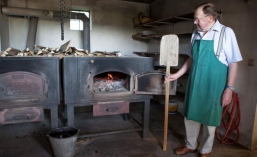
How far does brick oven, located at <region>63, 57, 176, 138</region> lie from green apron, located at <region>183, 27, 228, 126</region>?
0.34 meters

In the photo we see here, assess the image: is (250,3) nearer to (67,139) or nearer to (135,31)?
(67,139)

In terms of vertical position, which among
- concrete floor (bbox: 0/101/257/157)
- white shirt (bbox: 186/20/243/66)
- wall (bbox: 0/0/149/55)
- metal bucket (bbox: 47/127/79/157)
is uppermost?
wall (bbox: 0/0/149/55)

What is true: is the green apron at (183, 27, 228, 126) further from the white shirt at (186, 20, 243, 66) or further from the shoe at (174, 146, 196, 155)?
the shoe at (174, 146, 196, 155)

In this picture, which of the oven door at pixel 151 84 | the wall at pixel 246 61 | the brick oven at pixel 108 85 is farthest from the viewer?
the wall at pixel 246 61

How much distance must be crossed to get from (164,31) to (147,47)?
859 mm

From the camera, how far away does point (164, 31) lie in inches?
173

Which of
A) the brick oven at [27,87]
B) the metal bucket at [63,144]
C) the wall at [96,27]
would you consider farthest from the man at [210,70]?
the wall at [96,27]

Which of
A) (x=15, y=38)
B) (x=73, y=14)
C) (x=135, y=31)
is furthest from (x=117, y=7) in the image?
(x=15, y=38)

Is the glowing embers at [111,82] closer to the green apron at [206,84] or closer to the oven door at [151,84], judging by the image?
the oven door at [151,84]

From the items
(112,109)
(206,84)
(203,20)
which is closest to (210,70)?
(206,84)

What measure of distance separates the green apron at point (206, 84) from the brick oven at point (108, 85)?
1.11 feet

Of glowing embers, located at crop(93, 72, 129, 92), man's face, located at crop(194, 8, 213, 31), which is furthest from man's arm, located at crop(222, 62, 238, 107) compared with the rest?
glowing embers, located at crop(93, 72, 129, 92)

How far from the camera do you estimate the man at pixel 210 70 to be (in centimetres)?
163

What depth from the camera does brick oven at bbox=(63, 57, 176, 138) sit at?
1.88 metres
